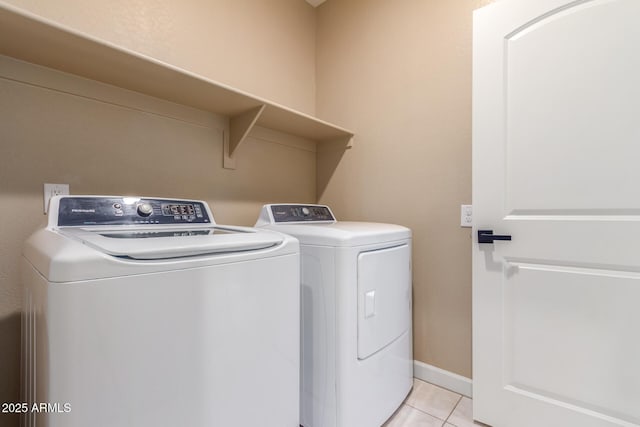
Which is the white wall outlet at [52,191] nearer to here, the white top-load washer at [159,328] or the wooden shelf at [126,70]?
the white top-load washer at [159,328]

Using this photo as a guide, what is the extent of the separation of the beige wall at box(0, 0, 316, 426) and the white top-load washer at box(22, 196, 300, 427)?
308mm

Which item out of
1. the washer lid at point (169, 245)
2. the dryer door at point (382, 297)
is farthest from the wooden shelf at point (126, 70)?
the dryer door at point (382, 297)

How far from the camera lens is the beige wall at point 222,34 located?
137cm

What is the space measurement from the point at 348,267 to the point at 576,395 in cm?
112

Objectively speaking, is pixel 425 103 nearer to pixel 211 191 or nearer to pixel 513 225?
pixel 513 225

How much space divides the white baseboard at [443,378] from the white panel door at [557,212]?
0.20 metres

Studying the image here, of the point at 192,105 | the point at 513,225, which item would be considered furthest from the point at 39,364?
the point at 513,225

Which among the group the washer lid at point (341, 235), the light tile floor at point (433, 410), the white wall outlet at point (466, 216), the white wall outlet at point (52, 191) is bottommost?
the light tile floor at point (433, 410)

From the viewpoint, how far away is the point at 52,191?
4.05ft

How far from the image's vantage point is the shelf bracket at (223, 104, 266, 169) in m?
1.74

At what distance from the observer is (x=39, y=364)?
2.27 feet

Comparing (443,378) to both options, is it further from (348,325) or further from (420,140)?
(420,140)

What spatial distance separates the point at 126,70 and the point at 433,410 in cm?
220

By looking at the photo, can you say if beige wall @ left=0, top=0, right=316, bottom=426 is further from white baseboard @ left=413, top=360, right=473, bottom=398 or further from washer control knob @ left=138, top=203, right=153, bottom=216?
white baseboard @ left=413, top=360, right=473, bottom=398
